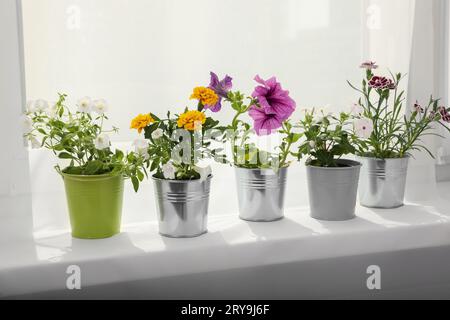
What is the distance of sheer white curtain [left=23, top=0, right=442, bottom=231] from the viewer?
137cm

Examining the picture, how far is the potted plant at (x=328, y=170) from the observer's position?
148 centimetres

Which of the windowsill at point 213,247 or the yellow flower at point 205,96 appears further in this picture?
the yellow flower at point 205,96

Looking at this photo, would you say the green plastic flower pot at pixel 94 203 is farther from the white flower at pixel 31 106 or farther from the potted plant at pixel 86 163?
the white flower at pixel 31 106

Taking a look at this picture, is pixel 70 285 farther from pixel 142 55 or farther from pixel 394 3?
pixel 394 3

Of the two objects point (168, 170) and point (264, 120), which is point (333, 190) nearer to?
point (264, 120)

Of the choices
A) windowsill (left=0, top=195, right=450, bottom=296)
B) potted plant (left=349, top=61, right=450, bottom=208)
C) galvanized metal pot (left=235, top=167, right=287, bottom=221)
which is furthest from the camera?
potted plant (left=349, top=61, right=450, bottom=208)

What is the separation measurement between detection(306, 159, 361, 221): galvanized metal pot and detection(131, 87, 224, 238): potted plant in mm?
295

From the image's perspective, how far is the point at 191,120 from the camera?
1317mm

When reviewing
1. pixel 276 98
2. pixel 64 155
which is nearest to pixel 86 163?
pixel 64 155

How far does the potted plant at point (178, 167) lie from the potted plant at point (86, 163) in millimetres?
52

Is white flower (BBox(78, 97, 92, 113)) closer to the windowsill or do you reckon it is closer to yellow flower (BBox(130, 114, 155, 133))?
yellow flower (BBox(130, 114, 155, 133))

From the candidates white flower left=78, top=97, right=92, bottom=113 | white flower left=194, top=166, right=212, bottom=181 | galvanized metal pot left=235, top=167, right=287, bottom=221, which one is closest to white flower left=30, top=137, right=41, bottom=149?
white flower left=78, top=97, right=92, bottom=113

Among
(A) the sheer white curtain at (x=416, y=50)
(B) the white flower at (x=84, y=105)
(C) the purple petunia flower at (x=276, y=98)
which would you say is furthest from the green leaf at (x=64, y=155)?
(A) the sheer white curtain at (x=416, y=50)

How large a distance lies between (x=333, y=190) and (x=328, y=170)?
0.06 m
